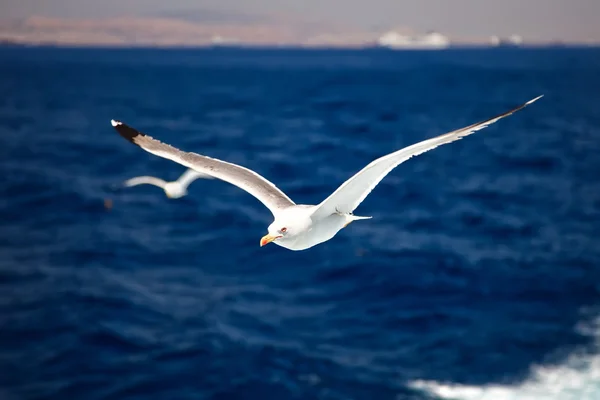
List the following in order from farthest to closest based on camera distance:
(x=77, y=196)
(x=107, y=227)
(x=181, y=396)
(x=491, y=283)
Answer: (x=77, y=196) < (x=107, y=227) < (x=491, y=283) < (x=181, y=396)

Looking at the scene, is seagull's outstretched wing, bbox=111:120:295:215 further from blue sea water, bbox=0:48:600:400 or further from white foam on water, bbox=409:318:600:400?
white foam on water, bbox=409:318:600:400

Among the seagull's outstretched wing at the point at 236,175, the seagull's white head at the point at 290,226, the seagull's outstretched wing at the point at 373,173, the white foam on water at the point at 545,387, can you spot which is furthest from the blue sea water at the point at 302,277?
the seagull's outstretched wing at the point at 373,173

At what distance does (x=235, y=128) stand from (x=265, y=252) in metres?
49.3

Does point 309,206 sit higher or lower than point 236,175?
lower

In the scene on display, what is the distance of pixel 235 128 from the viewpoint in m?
92.9

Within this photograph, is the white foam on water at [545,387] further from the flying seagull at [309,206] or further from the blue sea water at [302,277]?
the flying seagull at [309,206]

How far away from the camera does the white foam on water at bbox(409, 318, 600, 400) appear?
28.9 metres

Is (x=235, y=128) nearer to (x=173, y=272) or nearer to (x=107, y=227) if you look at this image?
(x=107, y=227)

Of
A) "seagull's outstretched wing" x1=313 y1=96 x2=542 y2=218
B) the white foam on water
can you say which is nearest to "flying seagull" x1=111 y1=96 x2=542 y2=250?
"seagull's outstretched wing" x1=313 y1=96 x2=542 y2=218

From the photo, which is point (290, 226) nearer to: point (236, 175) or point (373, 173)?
point (373, 173)

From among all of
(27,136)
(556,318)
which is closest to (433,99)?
(27,136)

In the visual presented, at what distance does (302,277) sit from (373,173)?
31.8 meters

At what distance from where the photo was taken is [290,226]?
11.6 metres

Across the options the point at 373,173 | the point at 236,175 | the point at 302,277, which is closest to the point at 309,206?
the point at 236,175
